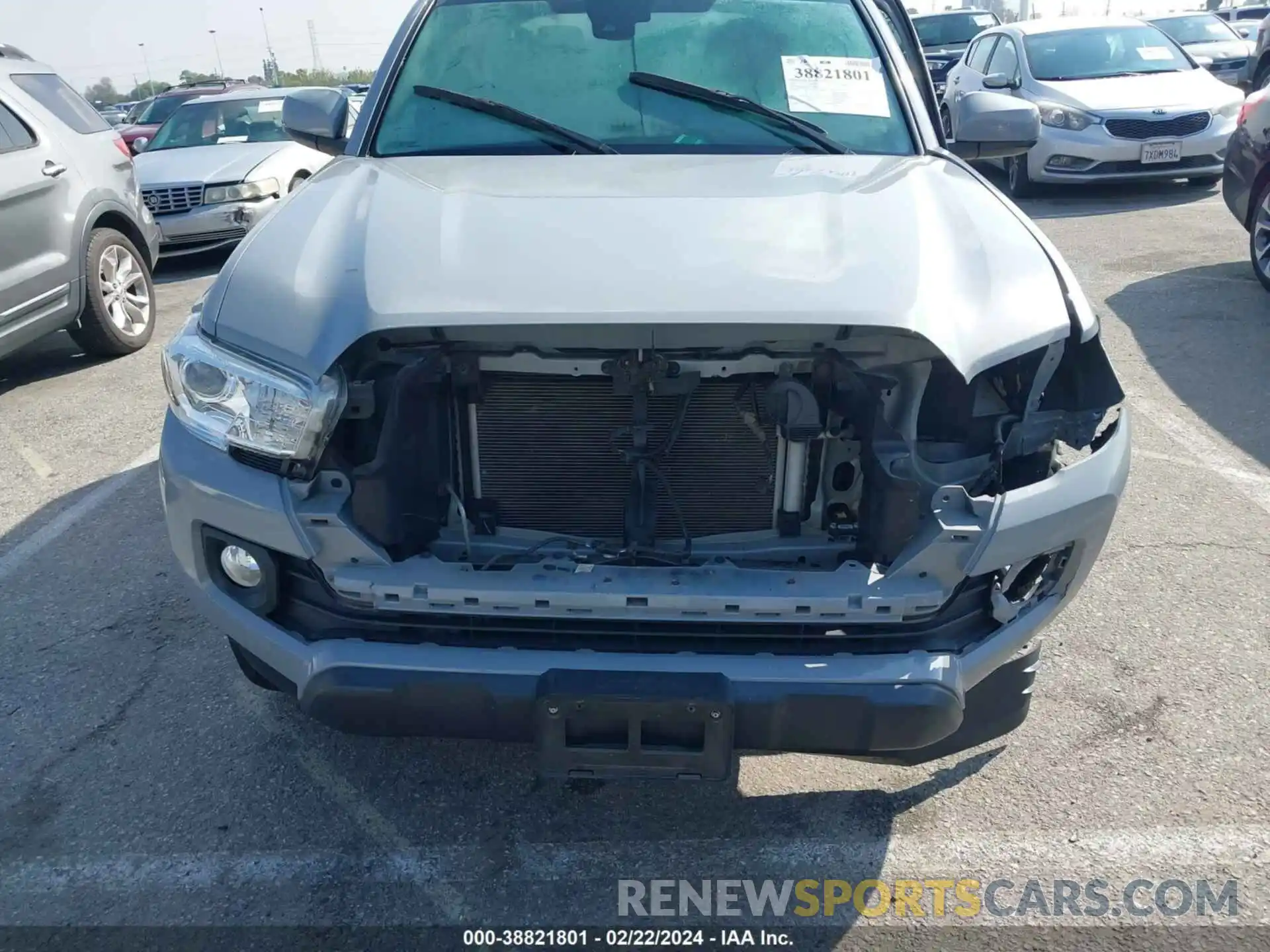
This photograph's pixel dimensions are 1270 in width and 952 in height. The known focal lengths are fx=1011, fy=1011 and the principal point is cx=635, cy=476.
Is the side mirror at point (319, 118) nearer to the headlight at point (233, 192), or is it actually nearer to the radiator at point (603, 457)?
the radiator at point (603, 457)

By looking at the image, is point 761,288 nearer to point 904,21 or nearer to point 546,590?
point 546,590

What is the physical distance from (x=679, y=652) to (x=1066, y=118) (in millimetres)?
9038

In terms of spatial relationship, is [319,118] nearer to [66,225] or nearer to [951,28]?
[66,225]

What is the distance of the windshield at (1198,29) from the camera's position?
47.8 feet

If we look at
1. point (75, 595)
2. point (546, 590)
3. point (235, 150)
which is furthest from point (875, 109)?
point (235, 150)

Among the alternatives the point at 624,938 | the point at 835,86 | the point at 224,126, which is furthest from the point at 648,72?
the point at 224,126

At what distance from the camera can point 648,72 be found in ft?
10.4

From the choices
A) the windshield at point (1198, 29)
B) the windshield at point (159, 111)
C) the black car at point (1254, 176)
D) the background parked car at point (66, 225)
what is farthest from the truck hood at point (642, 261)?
the windshield at point (159, 111)

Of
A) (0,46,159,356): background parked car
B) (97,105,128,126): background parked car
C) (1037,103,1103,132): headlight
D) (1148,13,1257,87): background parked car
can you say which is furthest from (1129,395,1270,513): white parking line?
(97,105,128,126): background parked car

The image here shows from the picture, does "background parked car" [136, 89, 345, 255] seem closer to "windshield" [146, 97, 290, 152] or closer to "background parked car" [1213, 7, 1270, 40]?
"windshield" [146, 97, 290, 152]

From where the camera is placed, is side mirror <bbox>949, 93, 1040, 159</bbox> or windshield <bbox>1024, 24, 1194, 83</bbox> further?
windshield <bbox>1024, 24, 1194, 83</bbox>

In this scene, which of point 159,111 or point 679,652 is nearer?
point 679,652

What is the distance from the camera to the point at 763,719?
76.2 inches

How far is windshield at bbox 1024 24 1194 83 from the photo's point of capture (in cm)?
985
